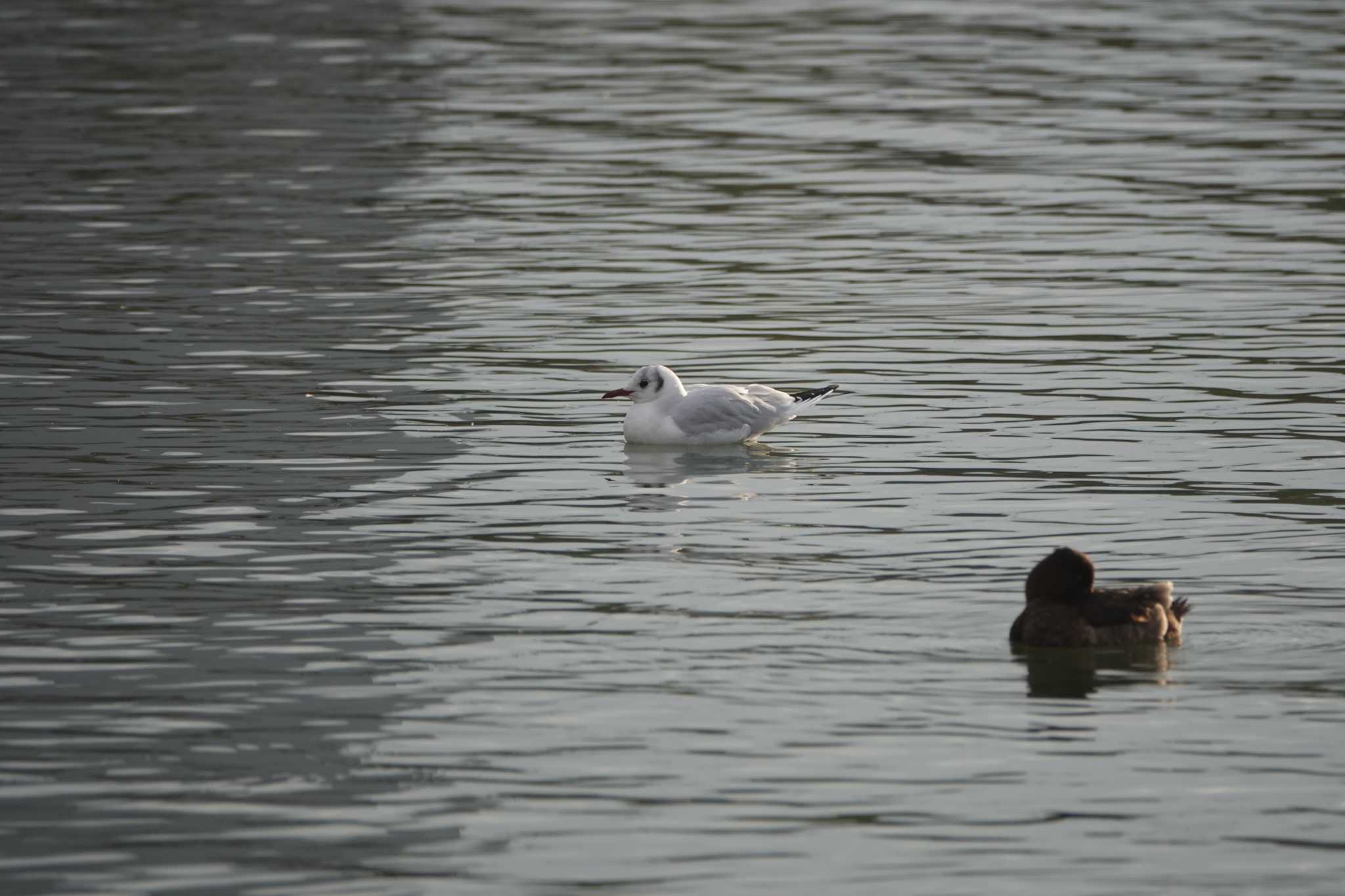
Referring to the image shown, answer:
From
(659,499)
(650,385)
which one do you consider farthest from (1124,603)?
(650,385)

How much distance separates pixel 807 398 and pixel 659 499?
100 inches

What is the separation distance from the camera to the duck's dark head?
1280 centimetres

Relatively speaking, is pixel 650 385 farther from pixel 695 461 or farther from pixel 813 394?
pixel 813 394

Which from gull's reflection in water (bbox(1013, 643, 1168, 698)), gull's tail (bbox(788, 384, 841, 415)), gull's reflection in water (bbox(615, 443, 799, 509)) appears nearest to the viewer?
gull's reflection in water (bbox(1013, 643, 1168, 698))

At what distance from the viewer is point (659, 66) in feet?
148

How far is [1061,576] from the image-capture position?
12812mm

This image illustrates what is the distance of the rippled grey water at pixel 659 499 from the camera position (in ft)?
34.2

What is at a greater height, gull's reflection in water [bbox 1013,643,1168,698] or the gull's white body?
the gull's white body

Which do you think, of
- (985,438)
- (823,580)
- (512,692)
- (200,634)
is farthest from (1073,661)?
(985,438)

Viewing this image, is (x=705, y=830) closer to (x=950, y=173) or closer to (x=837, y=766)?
(x=837, y=766)

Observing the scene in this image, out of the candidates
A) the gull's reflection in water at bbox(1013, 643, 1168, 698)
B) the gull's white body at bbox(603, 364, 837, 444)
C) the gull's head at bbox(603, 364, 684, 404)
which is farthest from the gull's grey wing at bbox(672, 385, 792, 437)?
the gull's reflection in water at bbox(1013, 643, 1168, 698)

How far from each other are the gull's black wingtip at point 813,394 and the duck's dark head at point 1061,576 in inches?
244

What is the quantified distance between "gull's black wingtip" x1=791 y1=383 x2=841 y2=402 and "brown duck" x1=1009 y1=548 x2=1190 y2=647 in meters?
6.17

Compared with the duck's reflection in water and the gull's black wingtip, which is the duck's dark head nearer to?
the duck's reflection in water
